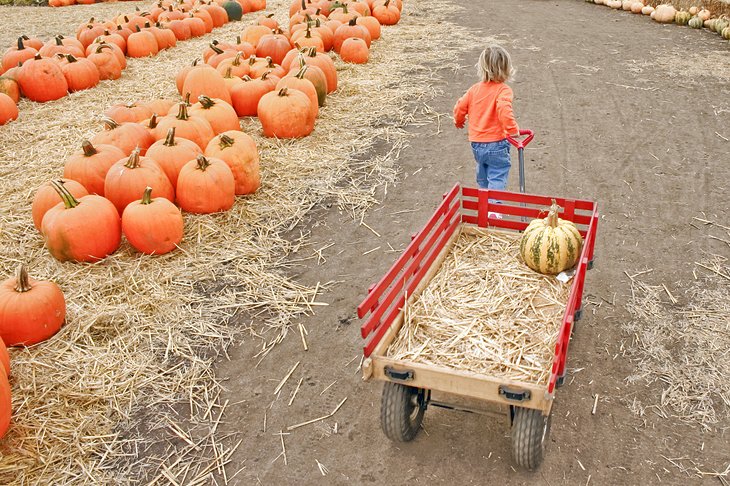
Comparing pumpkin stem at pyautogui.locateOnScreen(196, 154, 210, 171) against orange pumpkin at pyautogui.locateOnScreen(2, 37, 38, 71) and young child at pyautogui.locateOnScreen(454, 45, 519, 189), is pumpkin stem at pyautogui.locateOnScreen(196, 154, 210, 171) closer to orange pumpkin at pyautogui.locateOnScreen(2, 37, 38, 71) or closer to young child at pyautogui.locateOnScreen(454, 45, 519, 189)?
young child at pyautogui.locateOnScreen(454, 45, 519, 189)

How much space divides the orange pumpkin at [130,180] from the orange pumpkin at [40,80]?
5.28m

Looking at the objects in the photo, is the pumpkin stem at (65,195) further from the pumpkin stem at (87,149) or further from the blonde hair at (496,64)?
the blonde hair at (496,64)

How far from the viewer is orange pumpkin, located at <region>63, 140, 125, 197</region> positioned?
19.9ft

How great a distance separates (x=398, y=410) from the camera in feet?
11.6

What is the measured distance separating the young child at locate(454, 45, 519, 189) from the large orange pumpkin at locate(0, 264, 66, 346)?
143 inches

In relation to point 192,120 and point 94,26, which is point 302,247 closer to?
point 192,120

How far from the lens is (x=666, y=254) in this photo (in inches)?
215

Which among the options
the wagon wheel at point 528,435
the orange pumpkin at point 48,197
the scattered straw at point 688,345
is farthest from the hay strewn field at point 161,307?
the scattered straw at point 688,345

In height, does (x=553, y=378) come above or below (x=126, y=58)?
above

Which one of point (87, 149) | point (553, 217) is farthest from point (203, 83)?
point (553, 217)

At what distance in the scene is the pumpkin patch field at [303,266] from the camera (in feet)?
12.3

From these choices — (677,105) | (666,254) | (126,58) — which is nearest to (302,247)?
(666,254)

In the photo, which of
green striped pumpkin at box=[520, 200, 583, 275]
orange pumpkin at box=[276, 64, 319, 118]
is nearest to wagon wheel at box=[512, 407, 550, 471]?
green striped pumpkin at box=[520, 200, 583, 275]

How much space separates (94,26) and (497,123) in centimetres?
1036
